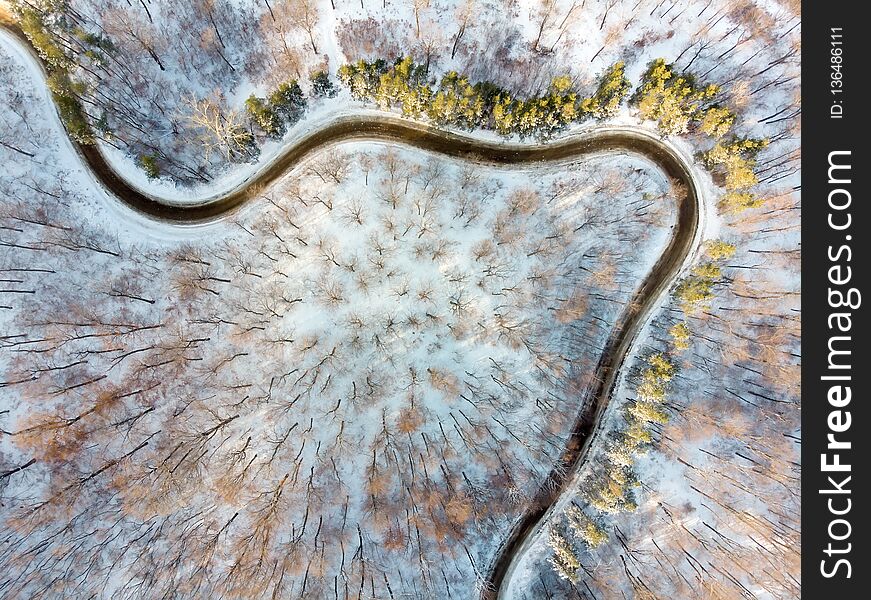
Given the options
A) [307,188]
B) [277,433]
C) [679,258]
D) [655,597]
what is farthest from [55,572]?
[679,258]

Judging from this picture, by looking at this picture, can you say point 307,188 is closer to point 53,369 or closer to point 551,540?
point 53,369

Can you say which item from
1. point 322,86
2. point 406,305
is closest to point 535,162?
point 406,305

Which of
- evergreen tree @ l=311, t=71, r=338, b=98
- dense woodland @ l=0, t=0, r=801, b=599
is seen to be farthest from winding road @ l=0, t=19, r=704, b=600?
evergreen tree @ l=311, t=71, r=338, b=98

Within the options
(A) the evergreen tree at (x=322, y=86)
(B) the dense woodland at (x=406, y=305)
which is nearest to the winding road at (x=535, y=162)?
(B) the dense woodland at (x=406, y=305)

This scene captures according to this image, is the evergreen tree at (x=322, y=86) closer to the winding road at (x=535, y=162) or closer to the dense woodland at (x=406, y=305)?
the dense woodland at (x=406, y=305)

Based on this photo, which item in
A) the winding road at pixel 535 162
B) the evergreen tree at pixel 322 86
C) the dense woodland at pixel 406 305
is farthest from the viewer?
the winding road at pixel 535 162

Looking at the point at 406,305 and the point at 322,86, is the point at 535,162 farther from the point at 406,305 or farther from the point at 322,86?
the point at 322,86
